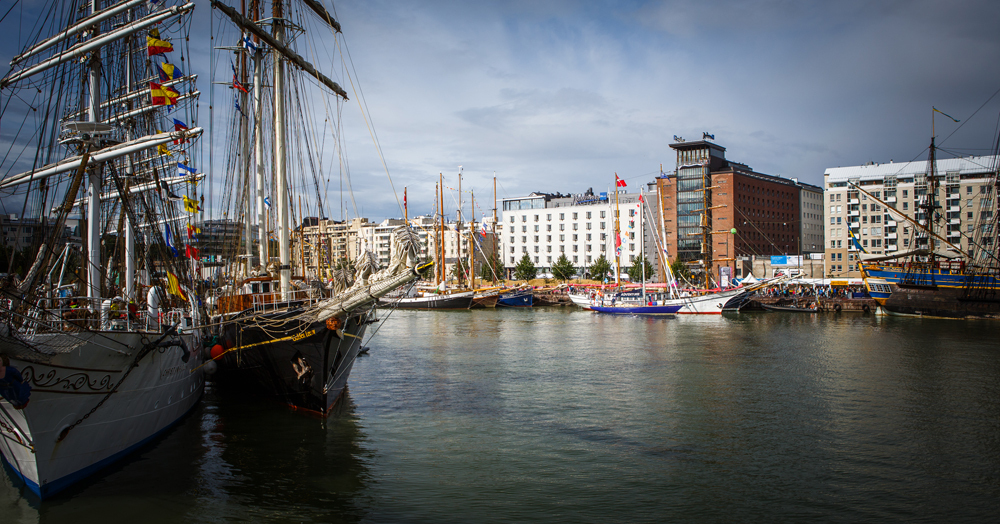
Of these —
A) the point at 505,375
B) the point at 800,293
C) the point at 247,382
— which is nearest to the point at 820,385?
the point at 505,375

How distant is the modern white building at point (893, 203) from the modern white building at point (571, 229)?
117 ft

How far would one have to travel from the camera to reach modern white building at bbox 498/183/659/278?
135 metres

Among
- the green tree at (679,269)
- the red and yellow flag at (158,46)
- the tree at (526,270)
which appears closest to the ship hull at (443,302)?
the tree at (526,270)

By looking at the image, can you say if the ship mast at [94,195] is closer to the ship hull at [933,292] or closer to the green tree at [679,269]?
the ship hull at [933,292]

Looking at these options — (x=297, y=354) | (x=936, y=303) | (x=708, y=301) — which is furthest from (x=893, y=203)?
(x=297, y=354)

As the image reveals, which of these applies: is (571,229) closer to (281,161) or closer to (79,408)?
(281,161)

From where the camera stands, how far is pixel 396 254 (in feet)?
56.3

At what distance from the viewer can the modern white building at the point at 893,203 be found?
107438 mm

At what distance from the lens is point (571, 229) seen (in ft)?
463

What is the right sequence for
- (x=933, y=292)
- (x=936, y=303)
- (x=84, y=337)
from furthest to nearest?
(x=933, y=292), (x=936, y=303), (x=84, y=337)

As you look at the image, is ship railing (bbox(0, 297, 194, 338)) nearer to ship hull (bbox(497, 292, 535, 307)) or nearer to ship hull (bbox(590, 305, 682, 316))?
ship hull (bbox(590, 305, 682, 316))

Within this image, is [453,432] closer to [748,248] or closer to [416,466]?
[416,466]

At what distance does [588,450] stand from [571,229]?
4888 inches

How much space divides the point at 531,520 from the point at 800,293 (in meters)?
86.1
